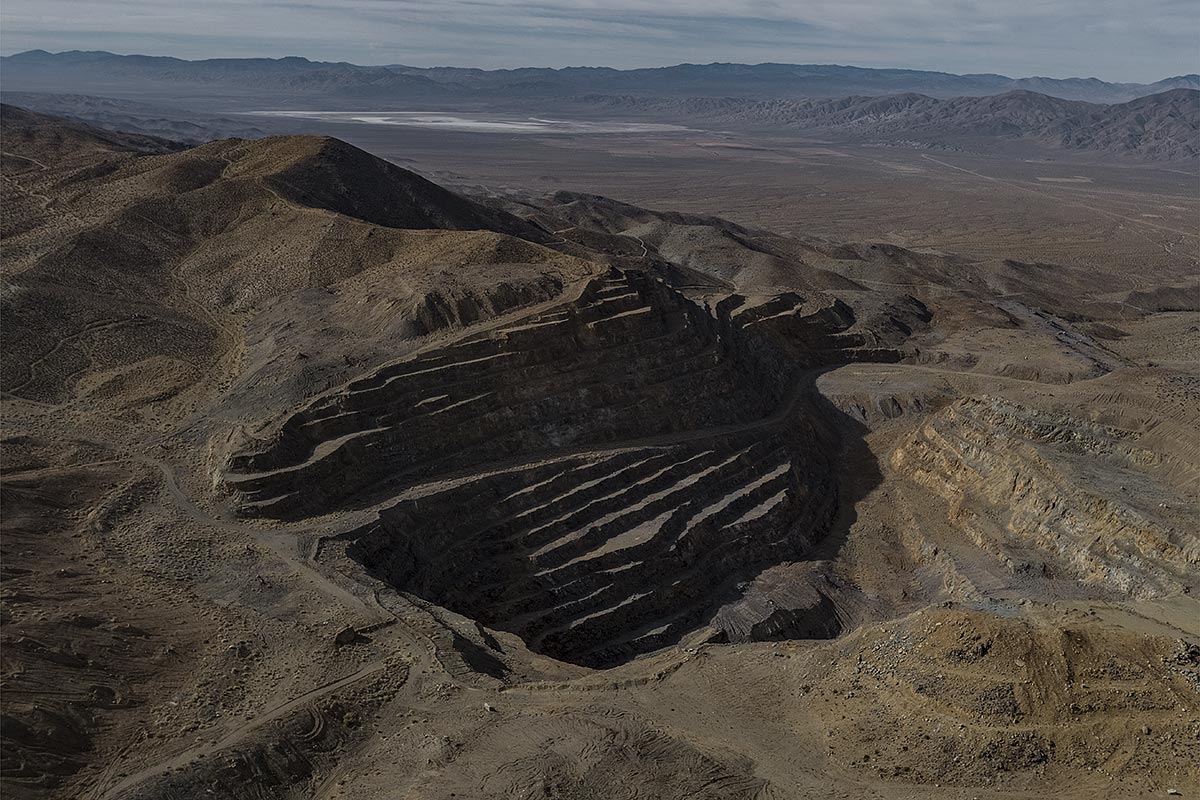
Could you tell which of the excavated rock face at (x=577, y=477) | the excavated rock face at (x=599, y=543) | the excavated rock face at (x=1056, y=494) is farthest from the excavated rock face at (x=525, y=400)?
the excavated rock face at (x=1056, y=494)

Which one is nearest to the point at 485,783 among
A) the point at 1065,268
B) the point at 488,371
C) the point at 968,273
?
the point at 488,371

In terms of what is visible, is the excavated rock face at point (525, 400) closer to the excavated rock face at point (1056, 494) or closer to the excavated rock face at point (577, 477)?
the excavated rock face at point (577, 477)

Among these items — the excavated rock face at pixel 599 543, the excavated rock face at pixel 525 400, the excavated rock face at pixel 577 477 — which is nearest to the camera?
the excavated rock face at pixel 599 543

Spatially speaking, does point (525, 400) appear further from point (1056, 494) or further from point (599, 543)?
point (1056, 494)

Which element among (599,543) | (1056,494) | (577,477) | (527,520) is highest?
(577,477)

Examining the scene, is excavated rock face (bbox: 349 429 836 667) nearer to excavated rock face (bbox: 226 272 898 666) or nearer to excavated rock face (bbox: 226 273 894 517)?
excavated rock face (bbox: 226 272 898 666)

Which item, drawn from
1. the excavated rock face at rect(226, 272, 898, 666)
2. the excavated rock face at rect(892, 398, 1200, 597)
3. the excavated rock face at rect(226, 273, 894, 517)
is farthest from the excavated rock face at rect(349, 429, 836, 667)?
the excavated rock face at rect(892, 398, 1200, 597)

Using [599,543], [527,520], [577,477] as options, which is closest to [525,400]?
[577,477]
